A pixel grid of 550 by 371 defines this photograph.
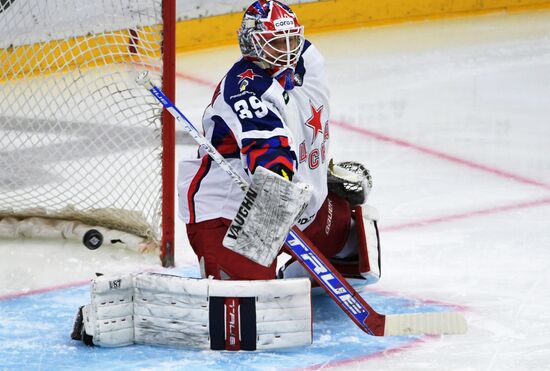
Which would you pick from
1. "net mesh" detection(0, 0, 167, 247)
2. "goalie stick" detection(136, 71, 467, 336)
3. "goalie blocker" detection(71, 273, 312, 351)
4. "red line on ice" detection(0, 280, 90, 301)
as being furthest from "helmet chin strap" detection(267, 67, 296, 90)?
"red line on ice" detection(0, 280, 90, 301)

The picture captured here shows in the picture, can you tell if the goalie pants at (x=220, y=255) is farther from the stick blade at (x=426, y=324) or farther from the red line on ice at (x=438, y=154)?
the red line on ice at (x=438, y=154)

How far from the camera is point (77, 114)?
156 inches

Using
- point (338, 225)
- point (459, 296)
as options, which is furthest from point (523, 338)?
point (338, 225)

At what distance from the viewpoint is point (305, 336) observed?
9.63 ft

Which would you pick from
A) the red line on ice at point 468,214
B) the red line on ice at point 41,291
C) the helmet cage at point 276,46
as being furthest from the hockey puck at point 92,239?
the helmet cage at point 276,46

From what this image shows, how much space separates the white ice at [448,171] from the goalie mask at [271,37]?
0.74 m

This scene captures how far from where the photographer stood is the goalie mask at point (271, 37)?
2.90 meters

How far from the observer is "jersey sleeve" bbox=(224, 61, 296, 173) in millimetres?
2787

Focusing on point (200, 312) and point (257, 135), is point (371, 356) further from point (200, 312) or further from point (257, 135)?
point (257, 135)

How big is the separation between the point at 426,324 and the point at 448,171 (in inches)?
63.9

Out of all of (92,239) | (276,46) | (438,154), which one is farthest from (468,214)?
(276,46)

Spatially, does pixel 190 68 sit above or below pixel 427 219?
above

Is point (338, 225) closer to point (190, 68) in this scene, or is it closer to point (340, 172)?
point (340, 172)

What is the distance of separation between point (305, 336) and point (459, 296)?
615mm
